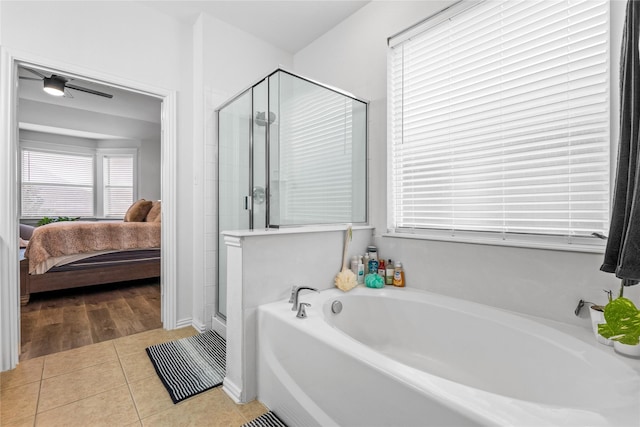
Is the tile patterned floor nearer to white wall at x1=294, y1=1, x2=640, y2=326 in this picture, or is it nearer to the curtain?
white wall at x1=294, y1=1, x2=640, y2=326

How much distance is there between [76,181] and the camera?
5387mm

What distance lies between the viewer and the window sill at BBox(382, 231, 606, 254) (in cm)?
130

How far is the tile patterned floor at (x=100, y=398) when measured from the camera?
4.47ft

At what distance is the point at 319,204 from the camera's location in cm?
205

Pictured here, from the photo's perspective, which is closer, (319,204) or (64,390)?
(64,390)

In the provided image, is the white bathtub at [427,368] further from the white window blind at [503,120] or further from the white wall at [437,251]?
the white window blind at [503,120]

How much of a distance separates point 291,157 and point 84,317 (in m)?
2.41

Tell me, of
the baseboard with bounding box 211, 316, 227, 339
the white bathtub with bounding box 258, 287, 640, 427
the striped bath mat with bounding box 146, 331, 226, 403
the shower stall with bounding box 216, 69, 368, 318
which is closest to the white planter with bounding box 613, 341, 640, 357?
the white bathtub with bounding box 258, 287, 640, 427

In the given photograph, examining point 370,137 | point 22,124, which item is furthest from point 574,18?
point 22,124

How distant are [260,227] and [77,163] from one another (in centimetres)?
540

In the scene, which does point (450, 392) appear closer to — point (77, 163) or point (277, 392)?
point (277, 392)

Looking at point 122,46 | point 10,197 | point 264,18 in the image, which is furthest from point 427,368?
point 122,46

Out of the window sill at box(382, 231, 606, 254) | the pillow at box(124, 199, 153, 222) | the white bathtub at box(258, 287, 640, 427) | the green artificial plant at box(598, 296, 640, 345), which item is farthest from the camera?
the pillow at box(124, 199, 153, 222)

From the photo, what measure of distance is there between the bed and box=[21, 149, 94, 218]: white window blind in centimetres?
217
